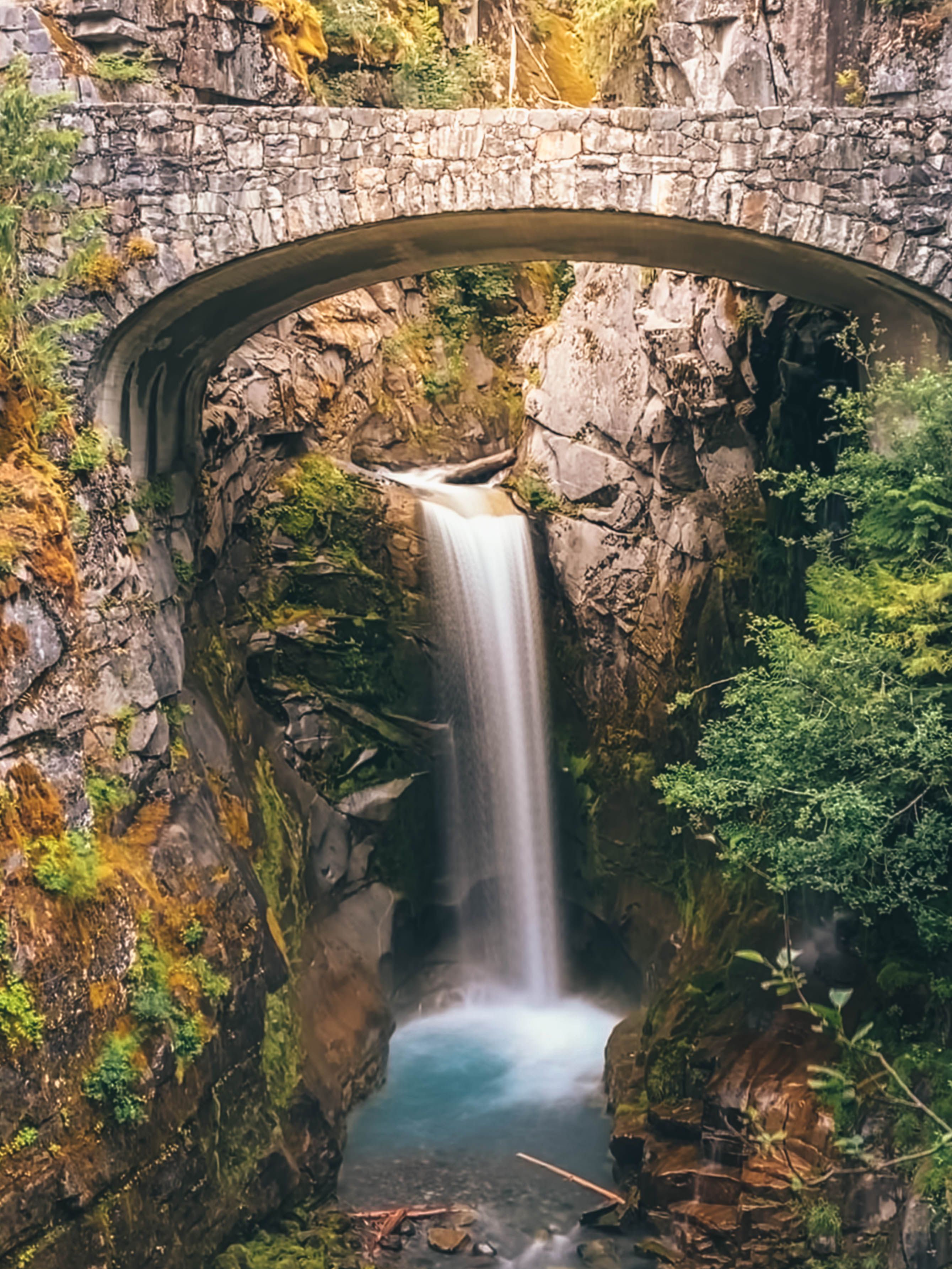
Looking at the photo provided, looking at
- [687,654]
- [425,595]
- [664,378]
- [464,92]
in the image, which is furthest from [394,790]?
[464,92]

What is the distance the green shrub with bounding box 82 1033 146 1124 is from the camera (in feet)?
26.6

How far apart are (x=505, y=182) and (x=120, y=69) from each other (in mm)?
4533

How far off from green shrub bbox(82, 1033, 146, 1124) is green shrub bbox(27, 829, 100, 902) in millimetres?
1048

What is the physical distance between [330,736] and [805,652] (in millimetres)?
6611

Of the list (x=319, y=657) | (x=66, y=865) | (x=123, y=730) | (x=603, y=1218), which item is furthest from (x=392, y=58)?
(x=603, y=1218)

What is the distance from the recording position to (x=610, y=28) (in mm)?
14109

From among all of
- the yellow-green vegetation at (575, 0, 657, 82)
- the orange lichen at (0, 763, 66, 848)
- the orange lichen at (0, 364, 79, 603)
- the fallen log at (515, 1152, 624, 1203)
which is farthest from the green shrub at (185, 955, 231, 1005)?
the yellow-green vegetation at (575, 0, 657, 82)

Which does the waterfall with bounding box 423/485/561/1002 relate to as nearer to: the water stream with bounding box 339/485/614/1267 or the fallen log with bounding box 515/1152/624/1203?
the water stream with bounding box 339/485/614/1267

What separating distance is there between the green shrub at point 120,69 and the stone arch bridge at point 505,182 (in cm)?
238

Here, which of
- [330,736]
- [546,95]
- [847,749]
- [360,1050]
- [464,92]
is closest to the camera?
[847,749]

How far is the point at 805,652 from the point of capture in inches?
344

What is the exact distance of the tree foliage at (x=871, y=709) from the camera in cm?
821

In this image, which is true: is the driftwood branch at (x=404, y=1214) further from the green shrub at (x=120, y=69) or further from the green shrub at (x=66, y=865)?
the green shrub at (x=120, y=69)

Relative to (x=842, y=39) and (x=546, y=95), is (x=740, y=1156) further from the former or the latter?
(x=546, y=95)
